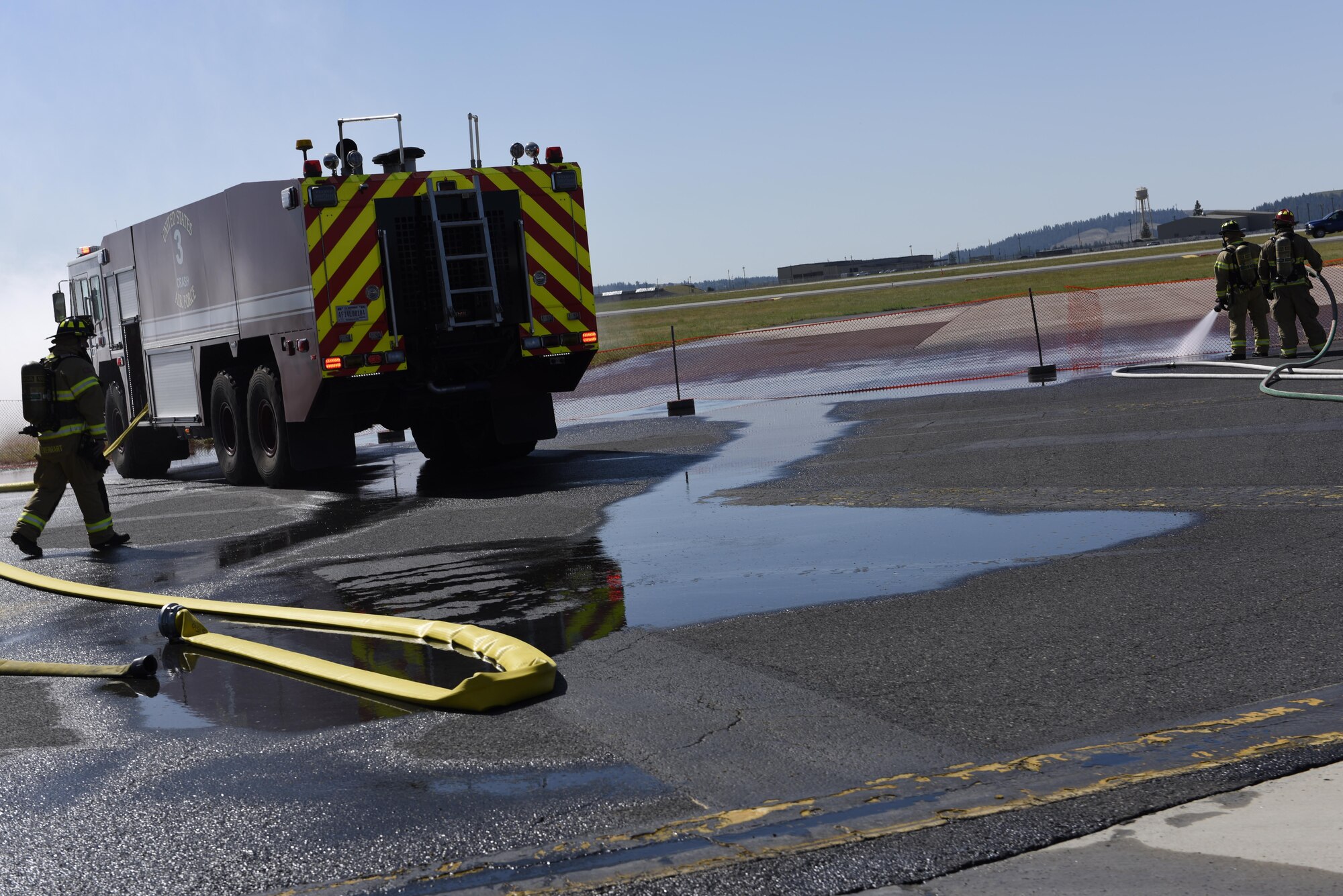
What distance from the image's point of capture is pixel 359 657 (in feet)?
20.9

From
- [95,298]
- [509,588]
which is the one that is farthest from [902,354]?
[509,588]

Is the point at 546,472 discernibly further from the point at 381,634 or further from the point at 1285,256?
the point at 1285,256

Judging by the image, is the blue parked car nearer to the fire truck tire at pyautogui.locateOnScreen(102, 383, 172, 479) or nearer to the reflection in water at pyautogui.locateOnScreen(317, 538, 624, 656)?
the fire truck tire at pyautogui.locateOnScreen(102, 383, 172, 479)

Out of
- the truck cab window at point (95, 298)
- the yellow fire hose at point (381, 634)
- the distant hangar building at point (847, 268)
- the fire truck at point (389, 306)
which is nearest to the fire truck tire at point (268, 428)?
the fire truck at point (389, 306)

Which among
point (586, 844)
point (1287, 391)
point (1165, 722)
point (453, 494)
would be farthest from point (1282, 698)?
point (1287, 391)

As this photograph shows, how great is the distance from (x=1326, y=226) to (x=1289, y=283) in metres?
72.7

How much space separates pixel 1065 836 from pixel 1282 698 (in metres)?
1.52

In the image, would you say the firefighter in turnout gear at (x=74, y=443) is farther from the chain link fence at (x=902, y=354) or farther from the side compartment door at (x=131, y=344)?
A: the chain link fence at (x=902, y=354)

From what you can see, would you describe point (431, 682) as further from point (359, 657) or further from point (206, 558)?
point (206, 558)

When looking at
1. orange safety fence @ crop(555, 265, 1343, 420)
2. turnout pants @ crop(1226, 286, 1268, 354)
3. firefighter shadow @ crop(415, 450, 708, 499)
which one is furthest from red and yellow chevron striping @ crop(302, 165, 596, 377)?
turnout pants @ crop(1226, 286, 1268, 354)

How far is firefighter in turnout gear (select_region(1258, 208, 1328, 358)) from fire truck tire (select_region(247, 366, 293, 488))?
12.6 meters

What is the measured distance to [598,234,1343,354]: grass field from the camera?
164 ft

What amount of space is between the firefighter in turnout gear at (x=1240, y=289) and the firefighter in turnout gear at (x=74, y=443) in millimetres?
14318

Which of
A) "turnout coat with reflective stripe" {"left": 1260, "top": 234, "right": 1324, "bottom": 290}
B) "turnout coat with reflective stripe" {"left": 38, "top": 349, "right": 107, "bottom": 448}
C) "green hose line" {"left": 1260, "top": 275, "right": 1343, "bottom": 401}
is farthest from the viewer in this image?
"turnout coat with reflective stripe" {"left": 1260, "top": 234, "right": 1324, "bottom": 290}
